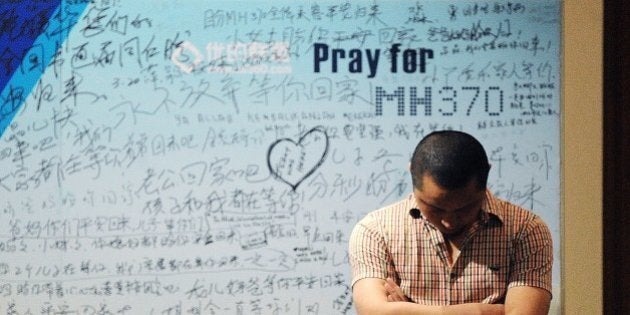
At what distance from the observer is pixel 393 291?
2371mm

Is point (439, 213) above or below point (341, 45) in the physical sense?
below

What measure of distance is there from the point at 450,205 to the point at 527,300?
48cm

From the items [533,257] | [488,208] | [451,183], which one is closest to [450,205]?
[451,183]

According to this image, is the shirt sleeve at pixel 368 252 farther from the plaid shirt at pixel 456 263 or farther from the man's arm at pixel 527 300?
the man's arm at pixel 527 300

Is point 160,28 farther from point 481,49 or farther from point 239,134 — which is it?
point 481,49

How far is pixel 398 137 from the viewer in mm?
2602

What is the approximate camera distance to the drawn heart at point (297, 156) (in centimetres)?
260

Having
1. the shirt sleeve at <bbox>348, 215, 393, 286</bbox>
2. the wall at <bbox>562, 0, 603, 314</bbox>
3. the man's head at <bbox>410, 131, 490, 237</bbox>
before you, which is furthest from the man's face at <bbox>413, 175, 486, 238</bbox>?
the wall at <bbox>562, 0, 603, 314</bbox>

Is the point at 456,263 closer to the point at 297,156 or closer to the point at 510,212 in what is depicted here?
the point at 510,212

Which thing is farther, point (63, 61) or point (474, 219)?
point (63, 61)

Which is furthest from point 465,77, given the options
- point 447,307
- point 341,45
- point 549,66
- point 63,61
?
point 63,61

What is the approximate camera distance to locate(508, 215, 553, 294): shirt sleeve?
2436 mm

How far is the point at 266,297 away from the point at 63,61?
1.24 meters

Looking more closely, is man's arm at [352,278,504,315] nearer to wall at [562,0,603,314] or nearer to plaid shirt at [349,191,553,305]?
plaid shirt at [349,191,553,305]
